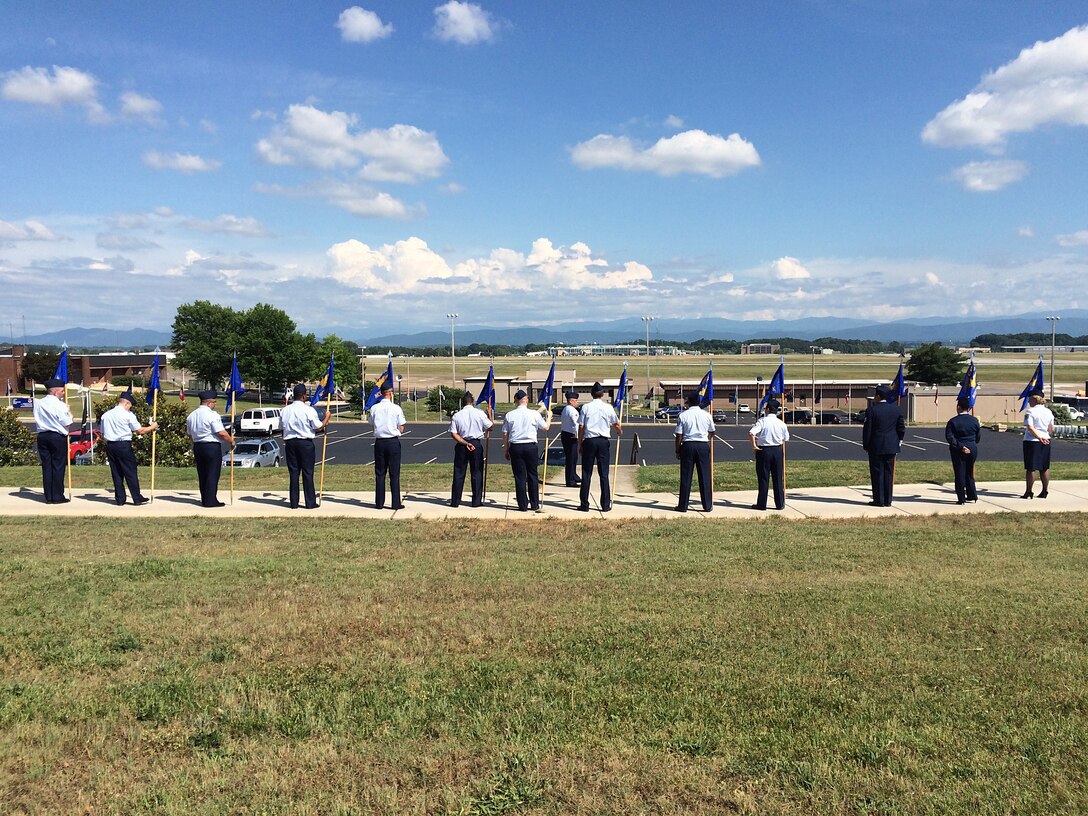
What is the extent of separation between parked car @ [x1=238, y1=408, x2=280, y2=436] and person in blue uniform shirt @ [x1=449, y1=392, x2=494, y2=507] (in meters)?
37.8

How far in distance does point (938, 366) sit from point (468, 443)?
88122 millimetres

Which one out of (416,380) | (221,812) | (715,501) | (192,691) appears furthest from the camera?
(416,380)

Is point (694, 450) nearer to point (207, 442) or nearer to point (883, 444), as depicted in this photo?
point (883, 444)

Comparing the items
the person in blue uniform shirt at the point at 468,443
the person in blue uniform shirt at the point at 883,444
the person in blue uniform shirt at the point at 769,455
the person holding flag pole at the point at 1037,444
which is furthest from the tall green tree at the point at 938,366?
the person in blue uniform shirt at the point at 468,443

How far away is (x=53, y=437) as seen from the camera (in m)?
11.9

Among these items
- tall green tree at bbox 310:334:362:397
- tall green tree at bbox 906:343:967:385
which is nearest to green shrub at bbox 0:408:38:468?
tall green tree at bbox 310:334:362:397

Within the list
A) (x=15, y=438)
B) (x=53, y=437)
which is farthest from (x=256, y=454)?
(x=53, y=437)

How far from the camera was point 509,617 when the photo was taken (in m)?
5.80

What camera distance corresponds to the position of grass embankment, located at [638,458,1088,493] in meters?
14.7

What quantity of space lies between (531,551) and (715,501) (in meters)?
5.45

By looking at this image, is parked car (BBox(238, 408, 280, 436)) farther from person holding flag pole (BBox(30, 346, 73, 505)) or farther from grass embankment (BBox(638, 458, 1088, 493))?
person holding flag pole (BBox(30, 346, 73, 505))

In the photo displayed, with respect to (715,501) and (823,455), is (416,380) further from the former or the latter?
(715,501)

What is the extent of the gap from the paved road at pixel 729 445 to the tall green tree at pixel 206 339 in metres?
28.4

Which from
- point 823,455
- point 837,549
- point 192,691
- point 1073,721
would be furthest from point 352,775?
point 823,455
